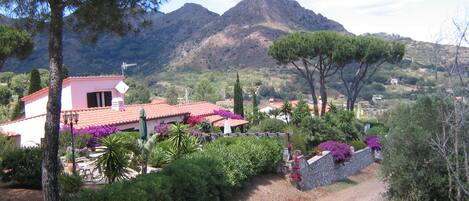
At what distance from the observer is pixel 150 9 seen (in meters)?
10.9

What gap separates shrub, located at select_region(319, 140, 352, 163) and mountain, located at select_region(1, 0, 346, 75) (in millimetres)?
74853

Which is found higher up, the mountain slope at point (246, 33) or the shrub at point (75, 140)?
the mountain slope at point (246, 33)

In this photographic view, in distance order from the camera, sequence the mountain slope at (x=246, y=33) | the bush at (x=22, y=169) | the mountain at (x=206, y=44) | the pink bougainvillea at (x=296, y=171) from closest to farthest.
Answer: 1. the bush at (x=22, y=169)
2. the pink bougainvillea at (x=296, y=171)
3. the mountain at (x=206, y=44)
4. the mountain slope at (x=246, y=33)

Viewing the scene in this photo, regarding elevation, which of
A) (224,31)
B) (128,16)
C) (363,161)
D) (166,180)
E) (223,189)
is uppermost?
(224,31)

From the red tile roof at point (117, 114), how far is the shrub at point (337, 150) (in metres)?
10.2

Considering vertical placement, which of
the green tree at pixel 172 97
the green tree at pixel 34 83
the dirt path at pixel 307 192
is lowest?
the dirt path at pixel 307 192

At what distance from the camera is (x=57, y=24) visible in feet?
32.0

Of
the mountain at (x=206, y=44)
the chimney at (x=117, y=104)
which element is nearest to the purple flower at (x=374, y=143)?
the chimney at (x=117, y=104)

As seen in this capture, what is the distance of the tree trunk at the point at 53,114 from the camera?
9.48 metres

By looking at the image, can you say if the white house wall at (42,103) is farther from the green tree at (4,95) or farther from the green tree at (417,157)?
the green tree at (417,157)

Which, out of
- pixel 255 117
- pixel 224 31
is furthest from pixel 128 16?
→ pixel 224 31

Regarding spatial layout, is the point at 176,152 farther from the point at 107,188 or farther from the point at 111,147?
the point at 107,188

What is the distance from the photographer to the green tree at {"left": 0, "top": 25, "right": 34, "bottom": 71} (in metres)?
22.5

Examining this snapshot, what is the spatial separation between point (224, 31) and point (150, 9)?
12629 cm
